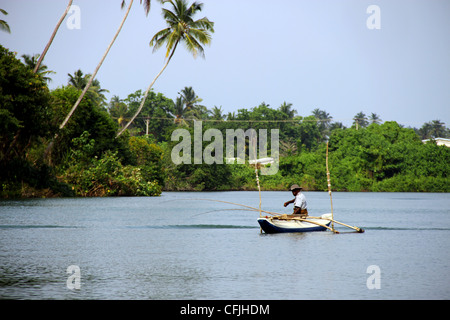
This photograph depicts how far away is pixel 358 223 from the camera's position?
2802cm

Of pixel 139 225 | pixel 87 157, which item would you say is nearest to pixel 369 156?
pixel 87 157

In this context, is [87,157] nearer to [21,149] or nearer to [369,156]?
[21,149]

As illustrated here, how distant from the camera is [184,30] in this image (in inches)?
1781

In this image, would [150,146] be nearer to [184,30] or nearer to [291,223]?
[184,30]

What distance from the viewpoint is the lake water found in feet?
38.2

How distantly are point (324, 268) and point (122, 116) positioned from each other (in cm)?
7054

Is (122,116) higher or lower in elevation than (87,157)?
higher

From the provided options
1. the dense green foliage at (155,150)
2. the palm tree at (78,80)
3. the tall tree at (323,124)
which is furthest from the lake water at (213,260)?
the tall tree at (323,124)

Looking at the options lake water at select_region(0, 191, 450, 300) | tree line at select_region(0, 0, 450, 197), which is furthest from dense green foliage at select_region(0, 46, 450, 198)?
lake water at select_region(0, 191, 450, 300)

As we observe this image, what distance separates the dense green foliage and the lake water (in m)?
10.2

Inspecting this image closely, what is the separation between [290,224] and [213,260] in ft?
19.6

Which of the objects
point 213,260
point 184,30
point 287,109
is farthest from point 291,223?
point 287,109

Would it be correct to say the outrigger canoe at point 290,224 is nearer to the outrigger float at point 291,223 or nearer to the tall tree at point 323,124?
the outrigger float at point 291,223
